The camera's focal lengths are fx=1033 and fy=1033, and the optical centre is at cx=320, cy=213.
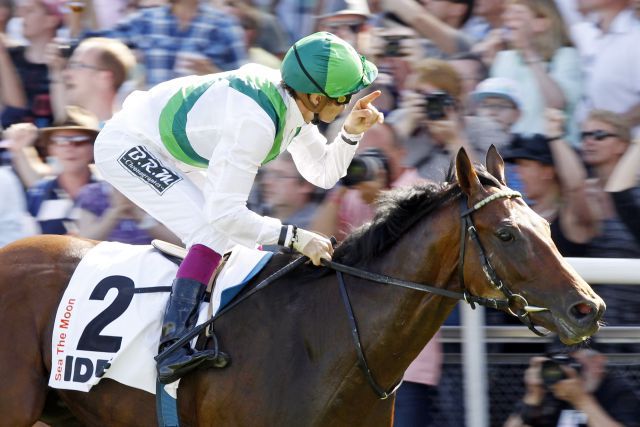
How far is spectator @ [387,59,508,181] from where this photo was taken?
573 cm

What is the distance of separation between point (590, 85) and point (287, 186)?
188 centimetres

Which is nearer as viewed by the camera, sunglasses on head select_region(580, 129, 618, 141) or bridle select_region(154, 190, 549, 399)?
bridle select_region(154, 190, 549, 399)

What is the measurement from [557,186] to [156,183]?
229cm

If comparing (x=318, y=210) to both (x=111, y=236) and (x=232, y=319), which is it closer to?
(x=111, y=236)

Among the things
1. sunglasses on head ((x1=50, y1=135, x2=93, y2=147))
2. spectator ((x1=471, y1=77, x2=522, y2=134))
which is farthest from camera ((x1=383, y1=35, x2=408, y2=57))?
sunglasses on head ((x1=50, y1=135, x2=93, y2=147))

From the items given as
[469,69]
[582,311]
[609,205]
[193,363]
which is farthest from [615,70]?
[193,363]

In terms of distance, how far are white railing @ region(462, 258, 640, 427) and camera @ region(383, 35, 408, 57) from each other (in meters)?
2.26

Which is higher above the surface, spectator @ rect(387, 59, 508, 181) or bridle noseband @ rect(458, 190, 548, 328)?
bridle noseband @ rect(458, 190, 548, 328)

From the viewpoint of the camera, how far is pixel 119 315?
161 inches

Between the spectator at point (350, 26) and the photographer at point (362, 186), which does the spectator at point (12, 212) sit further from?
the spectator at point (350, 26)

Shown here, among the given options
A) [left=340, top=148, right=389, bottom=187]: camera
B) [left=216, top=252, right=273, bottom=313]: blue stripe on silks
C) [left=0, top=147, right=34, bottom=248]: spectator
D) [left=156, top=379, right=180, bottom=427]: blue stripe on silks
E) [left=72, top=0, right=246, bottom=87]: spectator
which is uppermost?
[left=216, top=252, right=273, bottom=313]: blue stripe on silks

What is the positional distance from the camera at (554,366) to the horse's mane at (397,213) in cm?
97

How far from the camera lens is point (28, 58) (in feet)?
23.9

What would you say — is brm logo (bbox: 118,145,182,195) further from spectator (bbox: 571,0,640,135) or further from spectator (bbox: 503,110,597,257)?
spectator (bbox: 571,0,640,135)
